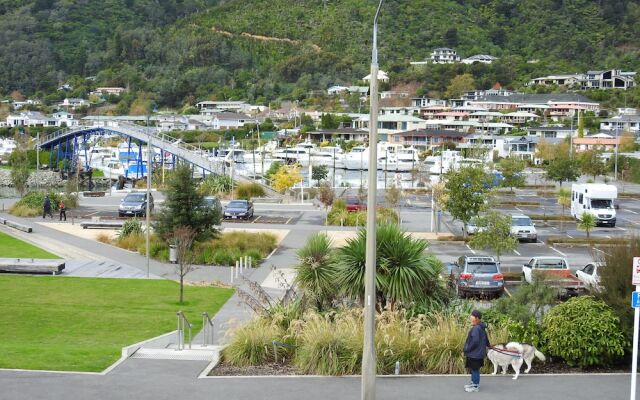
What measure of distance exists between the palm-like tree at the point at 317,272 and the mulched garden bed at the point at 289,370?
3181 millimetres

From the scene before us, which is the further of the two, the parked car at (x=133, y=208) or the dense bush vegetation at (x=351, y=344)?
the parked car at (x=133, y=208)

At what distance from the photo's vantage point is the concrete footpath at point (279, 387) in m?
15.5

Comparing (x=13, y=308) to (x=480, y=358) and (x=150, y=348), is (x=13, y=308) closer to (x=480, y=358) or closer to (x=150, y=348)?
(x=150, y=348)

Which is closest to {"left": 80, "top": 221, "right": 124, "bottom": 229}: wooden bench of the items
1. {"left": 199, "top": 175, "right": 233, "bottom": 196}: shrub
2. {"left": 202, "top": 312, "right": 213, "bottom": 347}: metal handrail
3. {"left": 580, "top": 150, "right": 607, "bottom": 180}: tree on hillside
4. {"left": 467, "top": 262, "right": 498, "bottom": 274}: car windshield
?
{"left": 199, "top": 175, "right": 233, "bottom": 196}: shrub

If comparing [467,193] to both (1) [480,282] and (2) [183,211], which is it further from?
(2) [183,211]

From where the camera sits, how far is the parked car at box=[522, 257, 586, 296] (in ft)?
85.2

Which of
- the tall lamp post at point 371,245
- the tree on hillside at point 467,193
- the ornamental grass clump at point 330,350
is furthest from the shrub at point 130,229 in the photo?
the tall lamp post at point 371,245

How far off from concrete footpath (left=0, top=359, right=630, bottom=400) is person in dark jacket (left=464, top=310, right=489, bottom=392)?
0.19 m

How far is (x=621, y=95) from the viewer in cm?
14600

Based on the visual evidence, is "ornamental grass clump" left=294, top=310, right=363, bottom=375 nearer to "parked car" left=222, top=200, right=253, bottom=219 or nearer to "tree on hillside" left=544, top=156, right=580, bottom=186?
"parked car" left=222, top=200, right=253, bottom=219

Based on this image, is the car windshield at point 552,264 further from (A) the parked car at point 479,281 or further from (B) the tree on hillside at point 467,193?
(B) the tree on hillside at point 467,193

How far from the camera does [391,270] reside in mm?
19734

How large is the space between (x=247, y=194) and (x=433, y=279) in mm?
40142

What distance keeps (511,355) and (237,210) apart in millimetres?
32670
